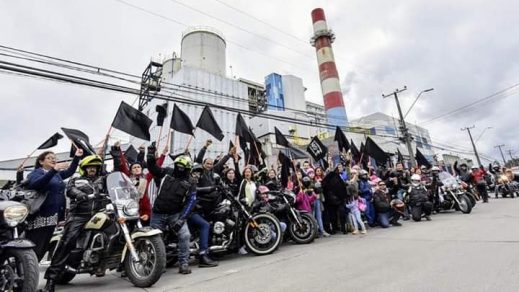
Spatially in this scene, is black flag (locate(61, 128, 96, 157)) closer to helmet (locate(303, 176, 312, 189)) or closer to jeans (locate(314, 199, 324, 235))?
helmet (locate(303, 176, 312, 189))

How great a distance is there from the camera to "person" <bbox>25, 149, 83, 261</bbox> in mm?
3770

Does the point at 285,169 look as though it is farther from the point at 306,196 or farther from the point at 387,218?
the point at 387,218

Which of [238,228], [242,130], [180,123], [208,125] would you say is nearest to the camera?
[238,228]

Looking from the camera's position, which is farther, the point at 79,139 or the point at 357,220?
the point at 357,220

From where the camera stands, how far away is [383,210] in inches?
302

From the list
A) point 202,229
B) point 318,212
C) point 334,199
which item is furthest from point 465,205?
point 202,229

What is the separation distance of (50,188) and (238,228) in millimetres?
2941

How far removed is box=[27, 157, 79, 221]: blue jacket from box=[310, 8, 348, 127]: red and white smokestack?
32768 millimetres

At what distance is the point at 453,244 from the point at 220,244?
3879 millimetres

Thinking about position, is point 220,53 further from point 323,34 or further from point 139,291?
point 139,291

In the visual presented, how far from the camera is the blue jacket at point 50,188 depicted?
12.3ft

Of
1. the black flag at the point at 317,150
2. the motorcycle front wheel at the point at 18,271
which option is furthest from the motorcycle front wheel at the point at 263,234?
the black flag at the point at 317,150

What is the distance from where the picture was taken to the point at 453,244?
464 cm

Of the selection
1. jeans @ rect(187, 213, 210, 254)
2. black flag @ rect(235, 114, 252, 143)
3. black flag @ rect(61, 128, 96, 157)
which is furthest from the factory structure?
jeans @ rect(187, 213, 210, 254)
